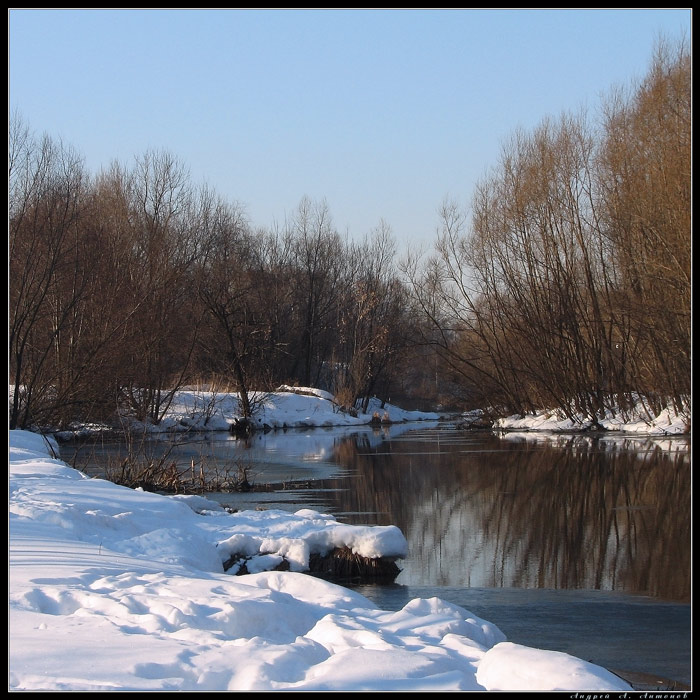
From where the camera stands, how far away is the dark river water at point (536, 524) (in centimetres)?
724

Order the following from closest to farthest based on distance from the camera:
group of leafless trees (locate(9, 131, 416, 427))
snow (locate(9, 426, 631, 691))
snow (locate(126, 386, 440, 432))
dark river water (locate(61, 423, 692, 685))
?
snow (locate(9, 426, 631, 691)) → dark river water (locate(61, 423, 692, 685)) → group of leafless trees (locate(9, 131, 416, 427)) → snow (locate(126, 386, 440, 432))

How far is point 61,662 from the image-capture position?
3770mm

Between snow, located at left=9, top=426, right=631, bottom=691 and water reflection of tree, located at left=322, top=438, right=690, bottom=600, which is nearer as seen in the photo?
snow, located at left=9, top=426, right=631, bottom=691

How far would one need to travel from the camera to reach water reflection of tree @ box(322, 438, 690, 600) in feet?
30.4

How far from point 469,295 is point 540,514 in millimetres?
22710

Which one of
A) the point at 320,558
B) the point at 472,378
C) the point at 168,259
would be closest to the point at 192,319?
the point at 168,259

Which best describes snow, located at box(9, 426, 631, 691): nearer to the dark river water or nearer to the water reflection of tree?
the dark river water

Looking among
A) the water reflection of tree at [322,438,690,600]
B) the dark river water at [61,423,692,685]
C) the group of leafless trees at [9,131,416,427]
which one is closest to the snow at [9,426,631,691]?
the dark river water at [61,423,692,685]

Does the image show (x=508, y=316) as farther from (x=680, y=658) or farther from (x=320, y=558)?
(x=680, y=658)

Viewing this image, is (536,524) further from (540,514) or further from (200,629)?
(200,629)

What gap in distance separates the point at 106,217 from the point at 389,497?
87.4 feet

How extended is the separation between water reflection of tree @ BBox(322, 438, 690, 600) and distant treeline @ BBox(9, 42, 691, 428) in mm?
7354

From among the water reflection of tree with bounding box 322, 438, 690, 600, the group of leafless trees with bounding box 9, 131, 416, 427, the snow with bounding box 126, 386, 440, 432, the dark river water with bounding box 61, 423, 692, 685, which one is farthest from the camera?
the snow with bounding box 126, 386, 440, 432

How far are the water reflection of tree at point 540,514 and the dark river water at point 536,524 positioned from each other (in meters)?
0.03
